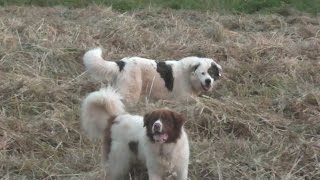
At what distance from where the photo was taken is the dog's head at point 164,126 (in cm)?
519

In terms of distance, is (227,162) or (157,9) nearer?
(227,162)

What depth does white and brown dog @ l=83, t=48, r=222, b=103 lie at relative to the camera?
826 cm

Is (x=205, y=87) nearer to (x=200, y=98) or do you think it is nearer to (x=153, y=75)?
(x=153, y=75)

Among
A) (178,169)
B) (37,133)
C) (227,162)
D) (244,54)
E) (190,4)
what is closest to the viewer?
(178,169)

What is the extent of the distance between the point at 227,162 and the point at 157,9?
7.78 meters

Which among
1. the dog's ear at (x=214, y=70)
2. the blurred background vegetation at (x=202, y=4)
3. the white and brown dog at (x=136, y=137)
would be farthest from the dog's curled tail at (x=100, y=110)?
the blurred background vegetation at (x=202, y=4)

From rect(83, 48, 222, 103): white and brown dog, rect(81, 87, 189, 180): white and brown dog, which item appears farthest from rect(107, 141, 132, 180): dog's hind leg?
rect(83, 48, 222, 103): white and brown dog

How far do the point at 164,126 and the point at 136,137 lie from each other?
0.42m

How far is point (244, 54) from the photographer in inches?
383

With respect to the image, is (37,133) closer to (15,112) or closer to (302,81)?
(15,112)

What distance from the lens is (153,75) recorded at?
27.8ft

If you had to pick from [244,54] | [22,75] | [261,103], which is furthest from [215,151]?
[244,54]

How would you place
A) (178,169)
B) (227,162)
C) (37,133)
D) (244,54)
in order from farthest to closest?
(244,54) → (37,133) → (227,162) → (178,169)

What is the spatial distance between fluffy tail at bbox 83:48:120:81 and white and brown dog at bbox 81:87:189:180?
6.89ft
